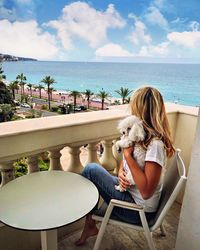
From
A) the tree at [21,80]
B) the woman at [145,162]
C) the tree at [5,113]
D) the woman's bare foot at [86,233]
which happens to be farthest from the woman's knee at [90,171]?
the tree at [21,80]

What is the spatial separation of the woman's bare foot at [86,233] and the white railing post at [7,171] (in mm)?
695

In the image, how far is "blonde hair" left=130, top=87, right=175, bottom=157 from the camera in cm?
127

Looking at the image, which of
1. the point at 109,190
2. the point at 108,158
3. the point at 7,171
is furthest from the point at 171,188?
the point at 7,171

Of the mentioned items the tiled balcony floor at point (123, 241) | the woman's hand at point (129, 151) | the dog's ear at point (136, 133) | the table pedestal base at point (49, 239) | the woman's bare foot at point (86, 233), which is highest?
the dog's ear at point (136, 133)

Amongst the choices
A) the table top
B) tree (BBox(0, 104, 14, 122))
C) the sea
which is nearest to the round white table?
the table top

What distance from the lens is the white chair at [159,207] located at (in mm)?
1214

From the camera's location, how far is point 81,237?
172 centimetres

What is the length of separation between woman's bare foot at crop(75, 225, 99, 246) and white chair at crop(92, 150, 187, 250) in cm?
32

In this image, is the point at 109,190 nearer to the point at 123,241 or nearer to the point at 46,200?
the point at 46,200

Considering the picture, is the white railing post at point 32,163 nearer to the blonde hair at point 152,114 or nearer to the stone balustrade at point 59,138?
the stone balustrade at point 59,138

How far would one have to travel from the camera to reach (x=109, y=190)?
1.44 m

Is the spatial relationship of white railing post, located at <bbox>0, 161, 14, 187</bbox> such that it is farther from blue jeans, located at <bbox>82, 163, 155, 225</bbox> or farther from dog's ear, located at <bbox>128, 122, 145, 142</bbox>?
dog's ear, located at <bbox>128, 122, 145, 142</bbox>

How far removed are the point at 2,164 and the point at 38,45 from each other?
64.2 meters

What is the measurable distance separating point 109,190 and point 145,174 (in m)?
0.34
